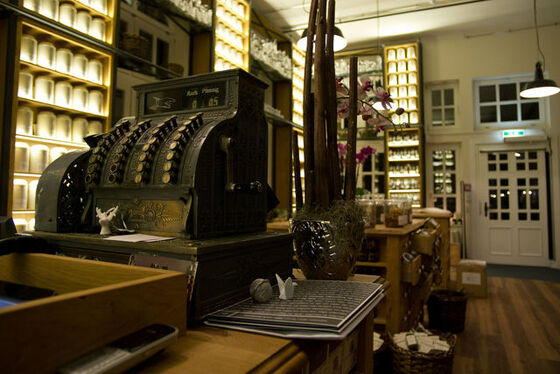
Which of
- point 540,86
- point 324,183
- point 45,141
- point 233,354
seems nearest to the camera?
point 233,354

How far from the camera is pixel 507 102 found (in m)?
7.77

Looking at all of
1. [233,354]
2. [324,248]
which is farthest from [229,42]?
[233,354]

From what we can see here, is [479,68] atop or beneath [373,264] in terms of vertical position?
atop

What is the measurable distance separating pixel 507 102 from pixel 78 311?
8.95m

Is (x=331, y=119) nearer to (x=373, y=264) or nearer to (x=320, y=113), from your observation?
(x=320, y=113)

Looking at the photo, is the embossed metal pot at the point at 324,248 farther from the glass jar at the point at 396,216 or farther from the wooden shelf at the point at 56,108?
the wooden shelf at the point at 56,108

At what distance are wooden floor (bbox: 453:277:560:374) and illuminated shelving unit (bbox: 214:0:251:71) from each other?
4.05 m

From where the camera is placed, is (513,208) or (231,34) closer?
(231,34)

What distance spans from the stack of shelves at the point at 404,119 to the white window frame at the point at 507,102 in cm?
135

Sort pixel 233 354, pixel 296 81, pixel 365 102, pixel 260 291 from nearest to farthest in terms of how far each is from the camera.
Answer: pixel 233 354 < pixel 260 291 < pixel 365 102 < pixel 296 81

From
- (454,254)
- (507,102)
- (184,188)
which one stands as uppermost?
(507,102)

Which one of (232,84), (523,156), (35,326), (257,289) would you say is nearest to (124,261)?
(257,289)

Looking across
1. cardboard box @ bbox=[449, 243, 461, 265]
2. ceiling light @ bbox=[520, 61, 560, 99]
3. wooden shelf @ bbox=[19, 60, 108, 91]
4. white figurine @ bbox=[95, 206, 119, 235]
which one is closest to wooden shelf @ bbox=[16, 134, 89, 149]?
wooden shelf @ bbox=[19, 60, 108, 91]

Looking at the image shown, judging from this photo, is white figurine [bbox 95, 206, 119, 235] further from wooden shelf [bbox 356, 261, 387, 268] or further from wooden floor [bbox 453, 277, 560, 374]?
wooden floor [bbox 453, 277, 560, 374]
